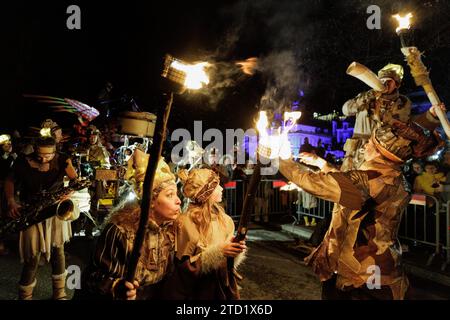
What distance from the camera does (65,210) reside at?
4590 millimetres

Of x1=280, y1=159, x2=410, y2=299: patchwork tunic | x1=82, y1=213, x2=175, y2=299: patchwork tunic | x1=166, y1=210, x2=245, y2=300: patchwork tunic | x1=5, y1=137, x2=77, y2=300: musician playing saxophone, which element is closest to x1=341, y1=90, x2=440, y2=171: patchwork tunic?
x1=280, y1=159, x2=410, y2=299: patchwork tunic

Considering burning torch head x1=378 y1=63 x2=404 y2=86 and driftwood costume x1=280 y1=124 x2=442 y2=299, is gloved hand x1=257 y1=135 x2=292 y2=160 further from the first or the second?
burning torch head x1=378 y1=63 x2=404 y2=86

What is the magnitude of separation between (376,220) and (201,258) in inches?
67.3

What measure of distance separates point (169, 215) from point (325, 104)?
13119mm

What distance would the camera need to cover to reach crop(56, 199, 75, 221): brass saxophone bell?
4.54 metres

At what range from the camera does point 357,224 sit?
2881mm

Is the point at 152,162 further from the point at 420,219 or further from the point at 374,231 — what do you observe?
the point at 420,219

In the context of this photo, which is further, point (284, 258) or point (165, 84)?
point (284, 258)

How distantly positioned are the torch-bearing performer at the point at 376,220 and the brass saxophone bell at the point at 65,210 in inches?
139

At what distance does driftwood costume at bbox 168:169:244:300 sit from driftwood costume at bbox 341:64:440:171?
6.26ft

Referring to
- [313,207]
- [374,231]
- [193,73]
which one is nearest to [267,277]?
[374,231]

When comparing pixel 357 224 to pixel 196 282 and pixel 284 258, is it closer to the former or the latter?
pixel 196 282

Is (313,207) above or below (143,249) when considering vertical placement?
below
